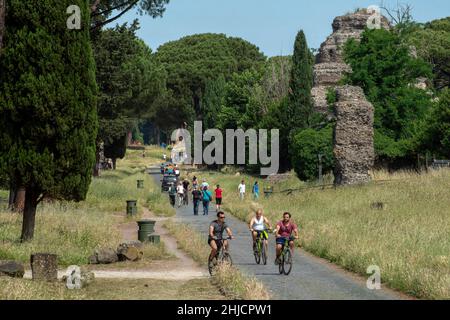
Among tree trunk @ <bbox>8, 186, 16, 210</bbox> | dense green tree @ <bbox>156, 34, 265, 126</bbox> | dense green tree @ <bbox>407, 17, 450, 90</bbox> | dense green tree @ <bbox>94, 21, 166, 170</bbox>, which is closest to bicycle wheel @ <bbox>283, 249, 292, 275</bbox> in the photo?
tree trunk @ <bbox>8, 186, 16, 210</bbox>

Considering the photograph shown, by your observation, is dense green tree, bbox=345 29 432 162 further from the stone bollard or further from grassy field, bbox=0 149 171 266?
grassy field, bbox=0 149 171 266

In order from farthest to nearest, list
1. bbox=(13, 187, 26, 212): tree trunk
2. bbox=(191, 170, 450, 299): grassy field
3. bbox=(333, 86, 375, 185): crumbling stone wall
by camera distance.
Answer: bbox=(333, 86, 375, 185): crumbling stone wall
bbox=(13, 187, 26, 212): tree trunk
bbox=(191, 170, 450, 299): grassy field

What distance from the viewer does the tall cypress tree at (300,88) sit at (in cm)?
5717

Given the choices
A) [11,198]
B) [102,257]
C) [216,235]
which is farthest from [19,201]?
[216,235]

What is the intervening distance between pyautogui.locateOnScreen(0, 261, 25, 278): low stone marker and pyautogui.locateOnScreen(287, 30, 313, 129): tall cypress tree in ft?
143

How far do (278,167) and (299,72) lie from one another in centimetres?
1049

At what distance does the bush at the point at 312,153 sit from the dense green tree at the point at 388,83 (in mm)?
3860

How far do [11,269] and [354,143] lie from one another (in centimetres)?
2410

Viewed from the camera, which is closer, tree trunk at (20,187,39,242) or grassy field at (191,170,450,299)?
grassy field at (191,170,450,299)

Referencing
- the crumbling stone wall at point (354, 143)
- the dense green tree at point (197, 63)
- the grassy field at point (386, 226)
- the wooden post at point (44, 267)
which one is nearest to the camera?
the wooden post at point (44, 267)

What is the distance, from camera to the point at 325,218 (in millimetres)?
27656

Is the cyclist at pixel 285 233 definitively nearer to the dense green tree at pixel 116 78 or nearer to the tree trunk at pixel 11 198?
the tree trunk at pixel 11 198

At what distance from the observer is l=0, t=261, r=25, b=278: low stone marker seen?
15252 mm

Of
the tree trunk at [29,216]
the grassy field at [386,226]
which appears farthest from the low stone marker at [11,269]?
the grassy field at [386,226]
